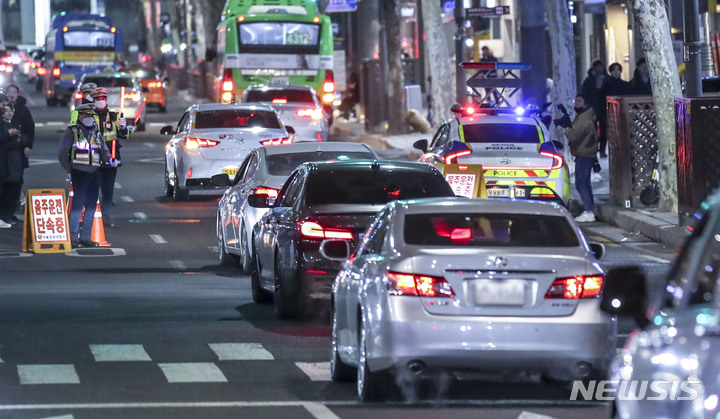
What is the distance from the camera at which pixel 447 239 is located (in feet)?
33.5

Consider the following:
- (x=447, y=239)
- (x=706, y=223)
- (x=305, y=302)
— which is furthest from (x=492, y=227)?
(x=706, y=223)

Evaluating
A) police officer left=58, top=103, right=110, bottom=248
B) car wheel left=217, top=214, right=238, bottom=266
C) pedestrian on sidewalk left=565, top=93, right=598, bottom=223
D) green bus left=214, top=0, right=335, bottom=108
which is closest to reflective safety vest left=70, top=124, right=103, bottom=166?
police officer left=58, top=103, right=110, bottom=248

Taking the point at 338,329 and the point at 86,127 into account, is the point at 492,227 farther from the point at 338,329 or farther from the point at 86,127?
the point at 86,127

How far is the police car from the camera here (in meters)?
21.8

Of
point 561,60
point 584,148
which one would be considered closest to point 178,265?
point 584,148

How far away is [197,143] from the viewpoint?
26078 mm

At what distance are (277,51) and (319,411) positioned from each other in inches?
1583

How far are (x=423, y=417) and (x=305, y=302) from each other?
4.26 metres

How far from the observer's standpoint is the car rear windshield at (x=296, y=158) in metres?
18.2

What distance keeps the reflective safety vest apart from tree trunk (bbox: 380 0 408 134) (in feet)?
83.6

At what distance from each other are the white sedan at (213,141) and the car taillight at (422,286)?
1611 cm

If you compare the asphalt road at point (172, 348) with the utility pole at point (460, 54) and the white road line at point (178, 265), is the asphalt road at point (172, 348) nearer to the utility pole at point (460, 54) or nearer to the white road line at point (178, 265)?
the white road line at point (178, 265)

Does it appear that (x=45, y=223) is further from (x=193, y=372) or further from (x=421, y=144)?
(x=193, y=372)

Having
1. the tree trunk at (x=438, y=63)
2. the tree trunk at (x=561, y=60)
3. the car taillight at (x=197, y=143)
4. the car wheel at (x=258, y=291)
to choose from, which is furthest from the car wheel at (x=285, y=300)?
the tree trunk at (x=438, y=63)
